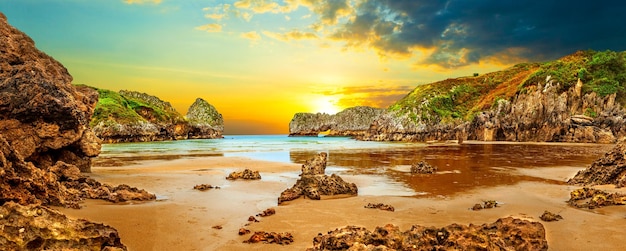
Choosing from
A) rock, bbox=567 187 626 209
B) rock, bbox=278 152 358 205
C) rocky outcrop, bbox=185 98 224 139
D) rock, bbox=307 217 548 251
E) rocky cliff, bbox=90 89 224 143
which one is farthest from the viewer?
rocky outcrop, bbox=185 98 224 139

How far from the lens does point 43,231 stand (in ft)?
12.1

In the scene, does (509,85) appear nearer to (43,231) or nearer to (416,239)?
(416,239)

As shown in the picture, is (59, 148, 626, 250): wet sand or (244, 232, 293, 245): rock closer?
(244, 232, 293, 245): rock

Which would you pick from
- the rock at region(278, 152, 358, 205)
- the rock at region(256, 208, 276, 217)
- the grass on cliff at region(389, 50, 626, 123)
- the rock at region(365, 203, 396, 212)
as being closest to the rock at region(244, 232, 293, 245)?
the rock at region(256, 208, 276, 217)

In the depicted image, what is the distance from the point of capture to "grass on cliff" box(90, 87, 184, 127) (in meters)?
79.6

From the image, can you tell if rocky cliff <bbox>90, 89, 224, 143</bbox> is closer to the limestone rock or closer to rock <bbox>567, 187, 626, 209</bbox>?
the limestone rock

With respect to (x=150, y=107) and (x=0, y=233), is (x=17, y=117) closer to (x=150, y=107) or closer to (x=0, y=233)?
(x=0, y=233)

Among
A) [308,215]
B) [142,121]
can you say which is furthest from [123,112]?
[308,215]

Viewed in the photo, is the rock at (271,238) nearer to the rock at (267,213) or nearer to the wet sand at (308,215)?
the wet sand at (308,215)

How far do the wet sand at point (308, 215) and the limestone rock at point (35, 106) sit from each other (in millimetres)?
3771

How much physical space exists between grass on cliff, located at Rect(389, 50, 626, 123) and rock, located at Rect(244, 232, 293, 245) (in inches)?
2918

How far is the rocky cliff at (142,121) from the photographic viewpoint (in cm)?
7594

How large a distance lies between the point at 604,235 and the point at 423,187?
6.66m

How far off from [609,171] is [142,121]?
92.3 meters
